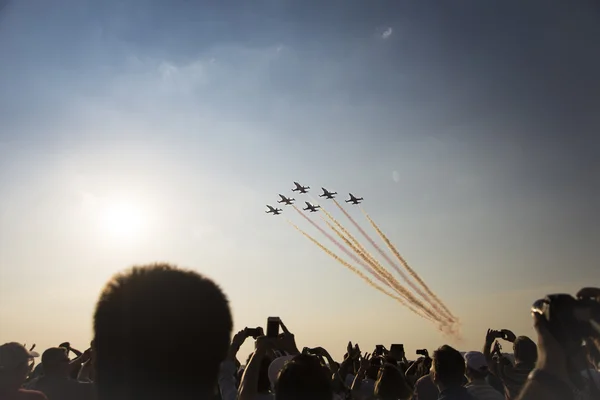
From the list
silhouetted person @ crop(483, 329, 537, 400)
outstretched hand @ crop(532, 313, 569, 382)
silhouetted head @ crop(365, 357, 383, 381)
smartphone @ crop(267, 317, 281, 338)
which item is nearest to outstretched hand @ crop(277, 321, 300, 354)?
smartphone @ crop(267, 317, 281, 338)

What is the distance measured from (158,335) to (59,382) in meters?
5.76

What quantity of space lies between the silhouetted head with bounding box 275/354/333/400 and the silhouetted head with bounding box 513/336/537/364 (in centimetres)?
434

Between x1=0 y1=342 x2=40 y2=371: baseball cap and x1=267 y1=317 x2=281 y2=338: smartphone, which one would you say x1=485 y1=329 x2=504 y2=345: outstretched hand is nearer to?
x1=267 y1=317 x2=281 y2=338: smartphone

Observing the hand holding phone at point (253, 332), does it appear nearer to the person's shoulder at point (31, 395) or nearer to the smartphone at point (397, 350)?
the person's shoulder at point (31, 395)

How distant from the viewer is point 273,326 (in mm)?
6352

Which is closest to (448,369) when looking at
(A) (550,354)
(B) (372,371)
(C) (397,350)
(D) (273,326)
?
(A) (550,354)

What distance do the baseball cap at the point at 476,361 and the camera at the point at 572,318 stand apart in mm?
2759

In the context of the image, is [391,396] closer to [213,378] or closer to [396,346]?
[213,378]

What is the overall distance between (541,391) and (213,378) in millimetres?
3504

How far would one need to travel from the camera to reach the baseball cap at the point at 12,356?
245 inches

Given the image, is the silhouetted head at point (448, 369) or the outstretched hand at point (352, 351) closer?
the silhouetted head at point (448, 369)

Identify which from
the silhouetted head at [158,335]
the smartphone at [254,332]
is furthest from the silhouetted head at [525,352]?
the silhouetted head at [158,335]

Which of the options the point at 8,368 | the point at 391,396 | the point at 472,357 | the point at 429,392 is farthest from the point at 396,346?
the point at 8,368

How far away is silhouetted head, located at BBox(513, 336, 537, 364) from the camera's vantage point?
701 centimetres
